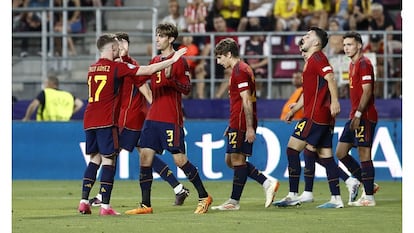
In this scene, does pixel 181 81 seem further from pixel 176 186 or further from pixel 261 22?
pixel 261 22

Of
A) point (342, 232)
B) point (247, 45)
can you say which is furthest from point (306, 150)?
point (247, 45)

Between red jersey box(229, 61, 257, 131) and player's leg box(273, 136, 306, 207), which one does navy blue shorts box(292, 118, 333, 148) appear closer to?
Answer: player's leg box(273, 136, 306, 207)

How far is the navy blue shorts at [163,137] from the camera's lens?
12.5m

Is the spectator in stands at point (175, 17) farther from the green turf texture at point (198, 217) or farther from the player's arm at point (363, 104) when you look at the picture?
the player's arm at point (363, 104)

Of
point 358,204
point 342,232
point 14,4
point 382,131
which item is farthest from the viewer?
point 14,4

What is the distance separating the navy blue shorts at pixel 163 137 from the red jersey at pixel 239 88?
0.83 m

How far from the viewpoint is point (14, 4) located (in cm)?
2461

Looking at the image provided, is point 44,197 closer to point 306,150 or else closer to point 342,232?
point 306,150

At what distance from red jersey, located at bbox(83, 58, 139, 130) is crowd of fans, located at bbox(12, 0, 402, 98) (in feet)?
31.6

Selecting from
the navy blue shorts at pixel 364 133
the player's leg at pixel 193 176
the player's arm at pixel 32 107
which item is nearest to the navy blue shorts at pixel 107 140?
the player's leg at pixel 193 176

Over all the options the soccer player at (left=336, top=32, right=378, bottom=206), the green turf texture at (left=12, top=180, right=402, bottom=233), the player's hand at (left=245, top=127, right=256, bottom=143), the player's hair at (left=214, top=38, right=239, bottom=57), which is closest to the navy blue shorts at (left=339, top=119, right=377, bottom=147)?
the soccer player at (left=336, top=32, right=378, bottom=206)

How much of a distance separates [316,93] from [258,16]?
1020 centimetres

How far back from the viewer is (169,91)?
12602 mm
